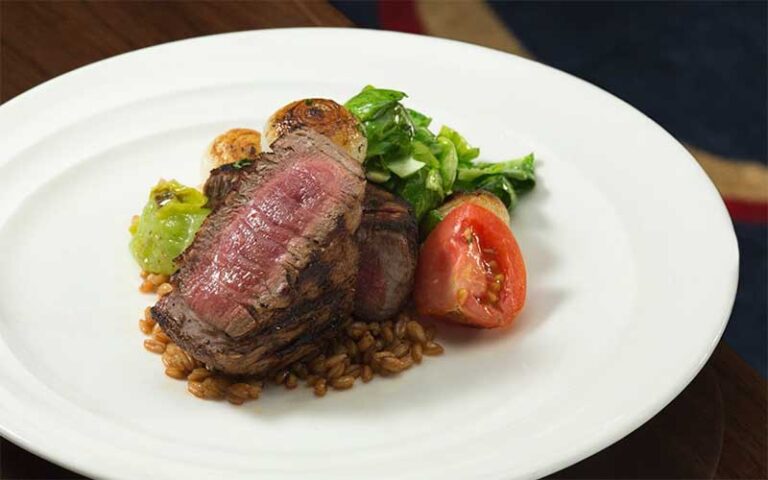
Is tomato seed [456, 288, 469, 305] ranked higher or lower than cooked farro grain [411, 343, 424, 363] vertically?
higher

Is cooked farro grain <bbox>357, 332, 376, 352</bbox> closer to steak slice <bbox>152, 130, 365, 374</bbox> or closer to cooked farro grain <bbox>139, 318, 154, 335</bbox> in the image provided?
steak slice <bbox>152, 130, 365, 374</bbox>

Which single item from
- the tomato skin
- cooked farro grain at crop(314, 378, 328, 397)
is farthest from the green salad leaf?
cooked farro grain at crop(314, 378, 328, 397)

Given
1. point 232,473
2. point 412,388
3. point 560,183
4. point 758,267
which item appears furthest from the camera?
point 758,267

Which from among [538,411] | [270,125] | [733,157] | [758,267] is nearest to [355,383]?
[538,411]

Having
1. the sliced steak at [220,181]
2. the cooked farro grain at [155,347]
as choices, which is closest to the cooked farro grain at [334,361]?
the cooked farro grain at [155,347]

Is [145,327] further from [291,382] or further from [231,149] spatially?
[231,149]

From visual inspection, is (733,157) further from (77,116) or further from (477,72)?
(77,116)
